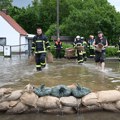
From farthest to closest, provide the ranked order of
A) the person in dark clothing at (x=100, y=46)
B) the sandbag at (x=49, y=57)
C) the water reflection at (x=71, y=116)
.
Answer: the person in dark clothing at (x=100, y=46)
the sandbag at (x=49, y=57)
the water reflection at (x=71, y=116)

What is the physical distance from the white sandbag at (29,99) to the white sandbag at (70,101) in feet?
1.82

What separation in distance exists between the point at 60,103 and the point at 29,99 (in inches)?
25.3

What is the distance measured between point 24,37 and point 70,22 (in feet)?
32.4

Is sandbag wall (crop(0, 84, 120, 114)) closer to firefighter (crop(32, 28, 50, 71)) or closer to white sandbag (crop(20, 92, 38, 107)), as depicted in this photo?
white sandbag (crop(20, 92, 38, 107))

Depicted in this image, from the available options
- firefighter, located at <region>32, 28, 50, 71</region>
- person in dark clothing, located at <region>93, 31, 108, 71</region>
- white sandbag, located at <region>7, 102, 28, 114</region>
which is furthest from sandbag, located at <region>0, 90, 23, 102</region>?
person in dark clothing, located at <region>93, 31, 108, 71</region>

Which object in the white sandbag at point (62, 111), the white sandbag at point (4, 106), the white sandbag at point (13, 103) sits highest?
the white sandbag at point (13, 103)

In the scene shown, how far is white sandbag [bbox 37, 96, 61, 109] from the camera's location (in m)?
8.12

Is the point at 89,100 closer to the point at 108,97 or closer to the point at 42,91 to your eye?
the point at 108,97

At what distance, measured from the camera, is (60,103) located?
26.8 feet

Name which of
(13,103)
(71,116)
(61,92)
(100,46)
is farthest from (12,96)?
(100,46)

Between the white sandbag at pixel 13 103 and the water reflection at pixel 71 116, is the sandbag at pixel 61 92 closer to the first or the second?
the water reflection at pixel 71 116

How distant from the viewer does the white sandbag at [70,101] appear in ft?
26.7

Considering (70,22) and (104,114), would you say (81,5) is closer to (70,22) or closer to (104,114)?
(70,22)

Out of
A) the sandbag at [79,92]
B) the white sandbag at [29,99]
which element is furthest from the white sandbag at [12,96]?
the sandbag at [79,92]
